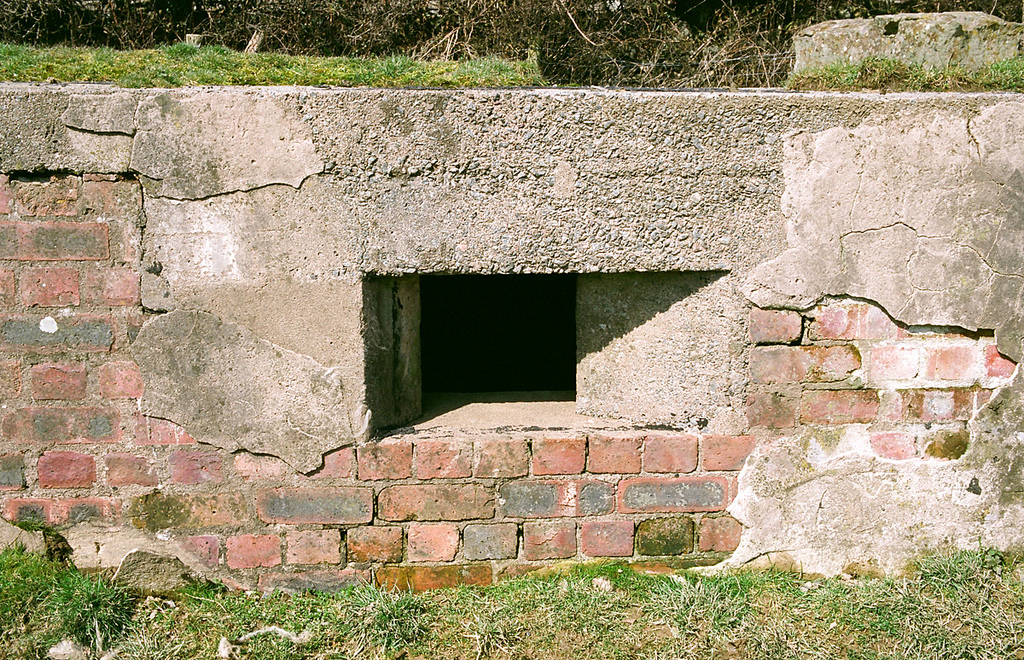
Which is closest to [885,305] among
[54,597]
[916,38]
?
[916,38]

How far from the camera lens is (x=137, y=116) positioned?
1937 millimetres

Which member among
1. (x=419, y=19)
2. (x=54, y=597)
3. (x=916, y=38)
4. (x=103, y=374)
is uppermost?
(x=419, y=19)

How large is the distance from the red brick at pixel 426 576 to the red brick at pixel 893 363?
133 cm

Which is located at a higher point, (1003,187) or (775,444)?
(1003,187)

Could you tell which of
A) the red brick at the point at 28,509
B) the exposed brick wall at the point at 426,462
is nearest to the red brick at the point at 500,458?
the exposed brick wall at the point at 426,462

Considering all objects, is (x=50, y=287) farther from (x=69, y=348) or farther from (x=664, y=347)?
(x=664, y=347)

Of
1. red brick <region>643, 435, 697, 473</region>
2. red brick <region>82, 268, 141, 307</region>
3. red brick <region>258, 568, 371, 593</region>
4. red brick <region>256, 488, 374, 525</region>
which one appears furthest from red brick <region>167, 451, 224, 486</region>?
red brick <region>643, 435, 697, 473</region>

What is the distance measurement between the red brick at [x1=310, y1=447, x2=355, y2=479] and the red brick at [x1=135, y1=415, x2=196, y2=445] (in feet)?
1.28

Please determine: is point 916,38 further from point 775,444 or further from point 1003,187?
point 775,444

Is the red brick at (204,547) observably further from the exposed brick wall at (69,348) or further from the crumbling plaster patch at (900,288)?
the crumbling plaster patch at (900,288)

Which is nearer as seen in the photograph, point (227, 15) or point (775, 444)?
point (775, 444)

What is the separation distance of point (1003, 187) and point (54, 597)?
9.72 feet

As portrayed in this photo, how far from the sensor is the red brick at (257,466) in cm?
212

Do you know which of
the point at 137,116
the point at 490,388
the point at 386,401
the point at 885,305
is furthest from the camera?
the point at 490,388
